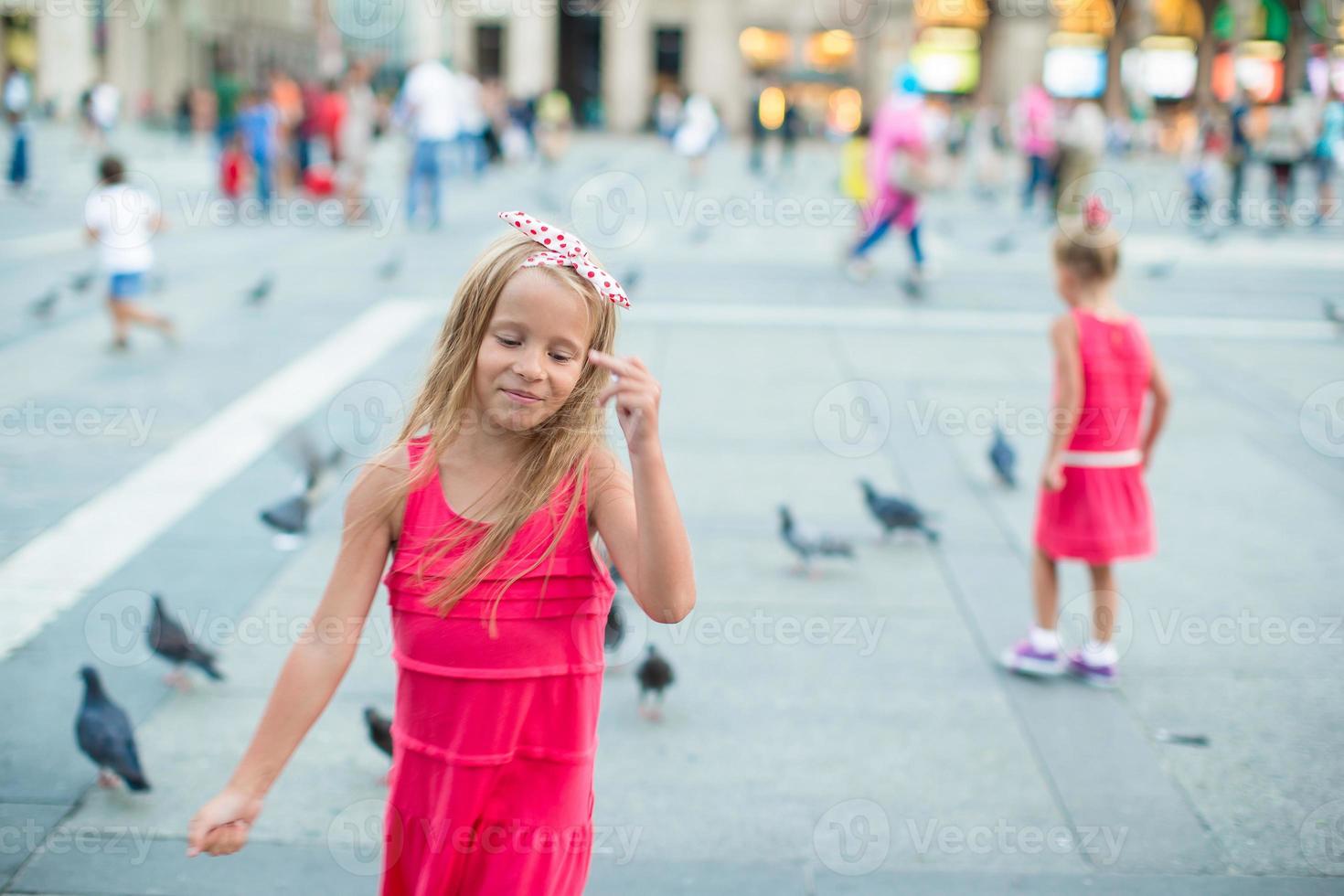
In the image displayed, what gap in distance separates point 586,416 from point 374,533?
14.6 inches

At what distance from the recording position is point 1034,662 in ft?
14.7

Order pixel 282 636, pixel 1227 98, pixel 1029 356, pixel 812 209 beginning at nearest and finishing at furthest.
A: pixel 282 636 → pixel 1029 356 → pixel 812 209 → pixel 1227 98

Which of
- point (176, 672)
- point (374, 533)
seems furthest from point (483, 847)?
point (176, 672)

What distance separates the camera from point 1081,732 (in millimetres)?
4098

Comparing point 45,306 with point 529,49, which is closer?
point 45,306

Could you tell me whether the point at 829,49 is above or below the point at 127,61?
above

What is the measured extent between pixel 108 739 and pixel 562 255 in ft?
7.50

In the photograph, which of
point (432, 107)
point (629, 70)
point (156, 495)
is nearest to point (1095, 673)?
point (156, 495)

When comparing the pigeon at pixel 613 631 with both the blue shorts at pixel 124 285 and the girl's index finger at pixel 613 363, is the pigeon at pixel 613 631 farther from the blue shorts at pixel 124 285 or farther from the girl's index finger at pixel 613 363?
the blue shorts at pixel 124 285

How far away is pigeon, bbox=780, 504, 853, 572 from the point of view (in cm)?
517

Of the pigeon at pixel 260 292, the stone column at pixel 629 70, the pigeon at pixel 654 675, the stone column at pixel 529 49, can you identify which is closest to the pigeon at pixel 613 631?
the pigeon at pixel 654 675

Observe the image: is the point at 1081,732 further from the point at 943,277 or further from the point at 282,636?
the point at 943,277

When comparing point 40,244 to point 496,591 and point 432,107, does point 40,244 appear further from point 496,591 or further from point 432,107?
point 496,591

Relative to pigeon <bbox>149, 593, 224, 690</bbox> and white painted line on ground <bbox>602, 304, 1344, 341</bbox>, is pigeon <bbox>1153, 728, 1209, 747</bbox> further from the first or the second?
white painted line on ground <bbox>602, 304, 1344, 341</bbox>
